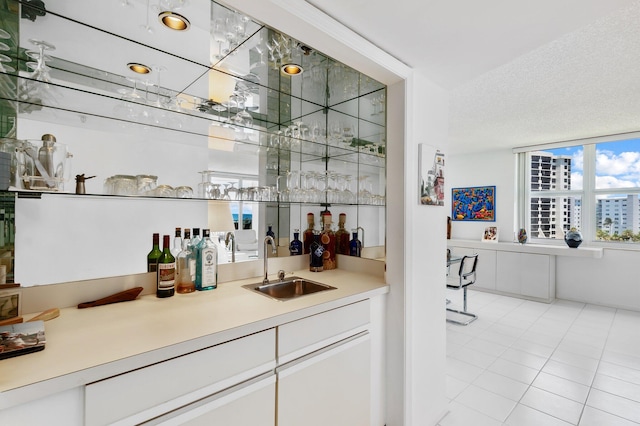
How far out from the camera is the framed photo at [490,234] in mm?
5401

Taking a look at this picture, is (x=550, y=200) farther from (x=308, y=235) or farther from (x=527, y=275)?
(x=308, y=235)

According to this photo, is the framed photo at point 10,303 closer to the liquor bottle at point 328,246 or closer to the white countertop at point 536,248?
the liquor bottle at point 328,246

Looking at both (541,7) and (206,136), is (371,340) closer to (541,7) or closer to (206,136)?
(206,136)

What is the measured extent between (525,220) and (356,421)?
5.21m

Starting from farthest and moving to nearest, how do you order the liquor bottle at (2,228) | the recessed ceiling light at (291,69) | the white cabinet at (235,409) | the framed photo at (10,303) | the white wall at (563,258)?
the white wall at (563,258) → the recessed ceiling light at (291,69) → the liquor bottle at (2,228) → the framed photo at (10,303) → the white cabinet at (235,409)

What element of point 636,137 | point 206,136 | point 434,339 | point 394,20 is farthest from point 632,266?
point 206,136

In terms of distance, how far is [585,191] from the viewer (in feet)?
15.6

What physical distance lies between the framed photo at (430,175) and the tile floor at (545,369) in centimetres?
153

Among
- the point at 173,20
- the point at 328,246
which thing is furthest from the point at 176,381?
the point at 173,20

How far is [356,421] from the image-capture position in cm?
162

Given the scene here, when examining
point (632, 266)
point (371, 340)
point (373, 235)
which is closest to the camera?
point (371, 340)

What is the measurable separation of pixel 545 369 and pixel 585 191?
3534mm

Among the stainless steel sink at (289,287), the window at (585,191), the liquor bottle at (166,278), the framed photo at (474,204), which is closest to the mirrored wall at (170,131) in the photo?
the liquor bottle at (166,278)

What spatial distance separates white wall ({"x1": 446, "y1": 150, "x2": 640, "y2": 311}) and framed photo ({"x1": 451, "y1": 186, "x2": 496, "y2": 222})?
3.5 inches
